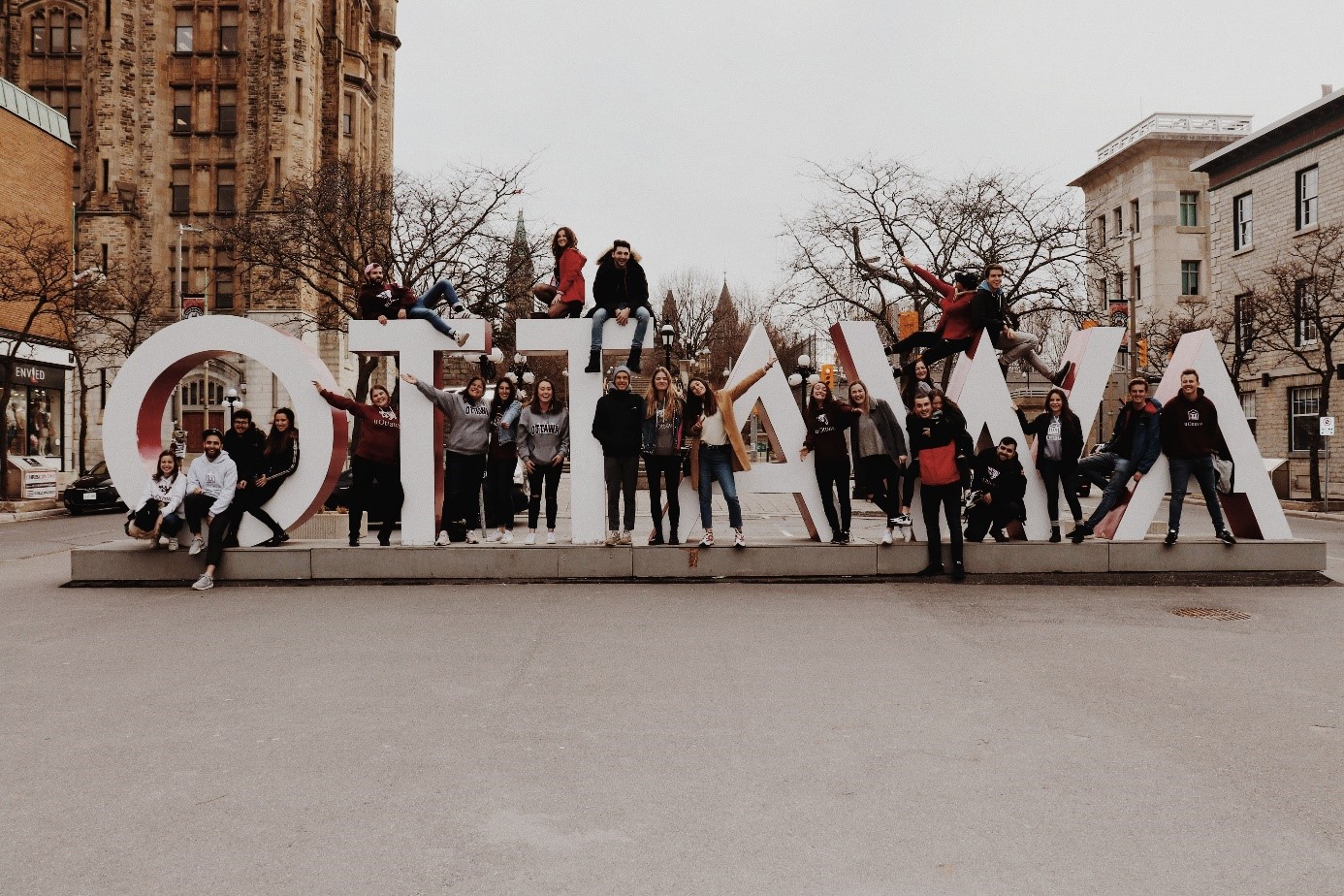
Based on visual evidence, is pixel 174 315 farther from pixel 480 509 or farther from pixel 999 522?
pixel 999 522

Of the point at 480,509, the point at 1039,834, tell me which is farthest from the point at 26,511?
the point at 1039,834

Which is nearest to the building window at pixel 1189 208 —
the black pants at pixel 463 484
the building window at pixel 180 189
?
the black pants at pixel 463 484

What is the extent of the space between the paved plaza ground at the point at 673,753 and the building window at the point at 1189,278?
4343 cm

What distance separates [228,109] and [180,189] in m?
4.77

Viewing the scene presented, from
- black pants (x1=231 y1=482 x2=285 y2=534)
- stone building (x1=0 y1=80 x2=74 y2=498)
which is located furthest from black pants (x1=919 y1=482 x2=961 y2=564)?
stone building (x1=0 y1=80 x2=74 y2=498)

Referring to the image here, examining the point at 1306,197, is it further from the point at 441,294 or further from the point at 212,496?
the point at 212,496

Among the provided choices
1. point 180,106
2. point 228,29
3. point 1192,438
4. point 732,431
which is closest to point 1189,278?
point 1192,438

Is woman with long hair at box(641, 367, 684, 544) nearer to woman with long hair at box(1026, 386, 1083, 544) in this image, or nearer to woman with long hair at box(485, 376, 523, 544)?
woman with long hair at box(485, 376, 523, 544)

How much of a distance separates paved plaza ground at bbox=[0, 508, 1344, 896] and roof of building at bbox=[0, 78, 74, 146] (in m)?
33.7

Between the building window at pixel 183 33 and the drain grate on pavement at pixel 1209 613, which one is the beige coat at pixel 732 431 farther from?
the building window at pixel 183 33

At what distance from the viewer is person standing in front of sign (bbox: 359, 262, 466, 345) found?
11.8 m

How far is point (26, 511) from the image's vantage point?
81.7ft

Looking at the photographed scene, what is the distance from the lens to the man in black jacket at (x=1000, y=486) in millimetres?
11648

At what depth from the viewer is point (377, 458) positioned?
38.4ft
